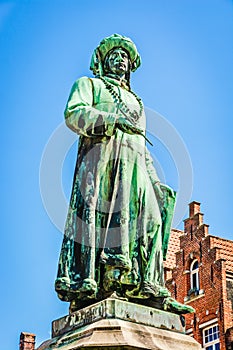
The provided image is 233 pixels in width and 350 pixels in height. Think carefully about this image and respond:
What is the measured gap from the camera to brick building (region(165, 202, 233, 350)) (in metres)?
22.9

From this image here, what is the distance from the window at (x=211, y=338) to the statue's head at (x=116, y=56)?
1722cm

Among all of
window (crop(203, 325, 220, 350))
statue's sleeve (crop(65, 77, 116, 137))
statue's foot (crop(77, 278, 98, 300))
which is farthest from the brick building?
statue's foot (crop(77, 278, 98, 300))

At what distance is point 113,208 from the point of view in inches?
228

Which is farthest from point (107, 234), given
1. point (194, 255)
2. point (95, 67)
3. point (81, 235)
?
point (194, 255)

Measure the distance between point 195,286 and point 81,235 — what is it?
19375 millimetres

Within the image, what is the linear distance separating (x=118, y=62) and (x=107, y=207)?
4.19ft

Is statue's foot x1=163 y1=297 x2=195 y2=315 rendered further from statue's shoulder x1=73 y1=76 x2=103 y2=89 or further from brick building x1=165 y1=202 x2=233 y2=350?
brick building x1=165 y1=202 x2=233 y2=350

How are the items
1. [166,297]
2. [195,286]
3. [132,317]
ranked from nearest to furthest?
[132,317] → [166,297] → [195,286]

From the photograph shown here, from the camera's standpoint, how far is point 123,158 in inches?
235

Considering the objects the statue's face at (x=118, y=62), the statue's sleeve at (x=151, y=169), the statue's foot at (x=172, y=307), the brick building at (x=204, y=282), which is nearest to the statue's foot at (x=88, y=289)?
the statue's foot at (x=172, y=307)

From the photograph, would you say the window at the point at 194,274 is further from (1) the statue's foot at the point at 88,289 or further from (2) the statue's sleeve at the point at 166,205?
(1) the statue's foot at the point at 88,289

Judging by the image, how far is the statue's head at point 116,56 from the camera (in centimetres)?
642

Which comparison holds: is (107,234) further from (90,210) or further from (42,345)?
(42,345)

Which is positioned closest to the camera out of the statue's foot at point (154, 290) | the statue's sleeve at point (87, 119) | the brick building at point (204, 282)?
the statue's foot at point (154, 290)
